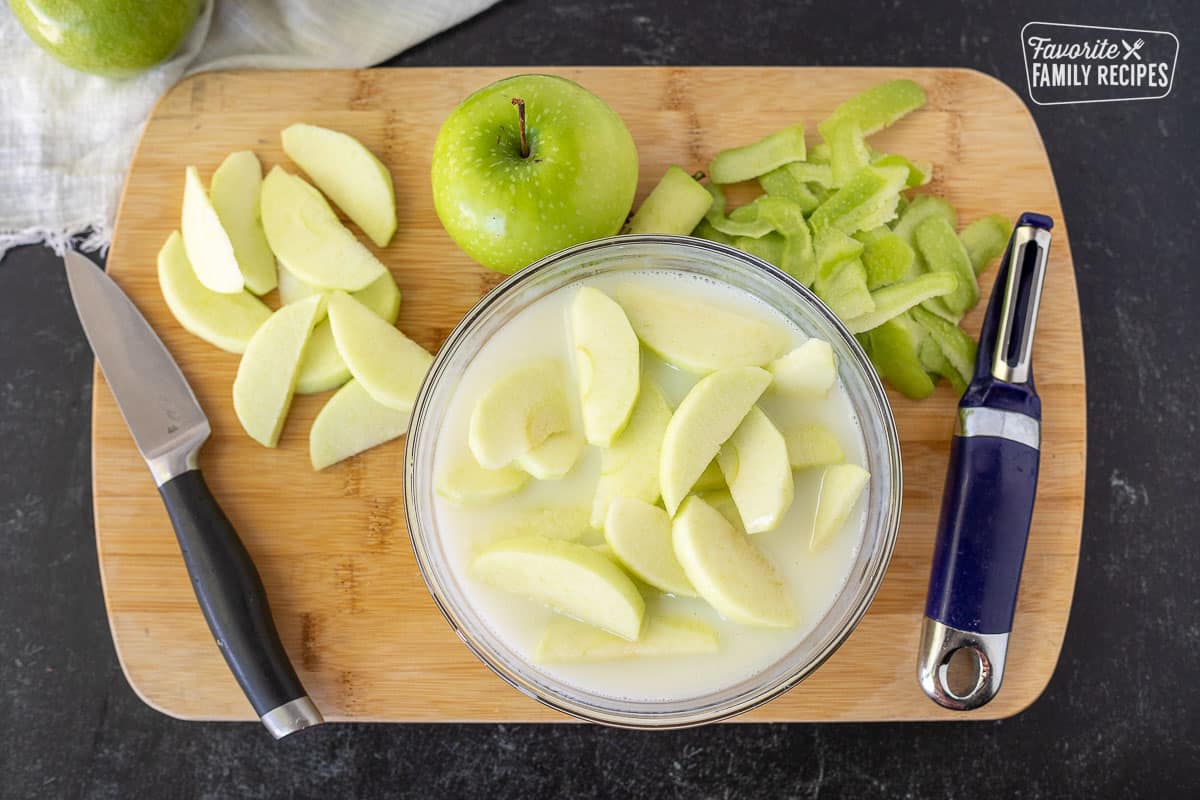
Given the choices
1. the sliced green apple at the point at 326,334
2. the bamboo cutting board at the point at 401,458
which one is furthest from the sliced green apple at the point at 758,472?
the sliced green apple at the point at 326,334

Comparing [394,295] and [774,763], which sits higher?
[394,295]

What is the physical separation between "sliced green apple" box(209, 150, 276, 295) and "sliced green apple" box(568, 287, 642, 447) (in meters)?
0.55

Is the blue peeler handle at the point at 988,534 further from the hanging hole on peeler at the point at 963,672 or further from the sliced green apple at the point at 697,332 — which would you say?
the sliced green apple at the point at 697,332

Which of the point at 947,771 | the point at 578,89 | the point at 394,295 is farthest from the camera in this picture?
the point at 947,771

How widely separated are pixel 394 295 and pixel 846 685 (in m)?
0.94

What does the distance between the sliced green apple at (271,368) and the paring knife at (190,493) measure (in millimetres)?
80

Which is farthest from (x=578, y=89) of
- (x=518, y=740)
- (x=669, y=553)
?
(x=518, y=740)

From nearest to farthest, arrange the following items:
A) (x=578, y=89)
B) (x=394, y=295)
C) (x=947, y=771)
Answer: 1. (x=578, y=89)
2. (x=394, y=295)
3. (x=947, y=771)

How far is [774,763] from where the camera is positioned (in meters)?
1.56

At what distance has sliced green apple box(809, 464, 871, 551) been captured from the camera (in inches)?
46.8

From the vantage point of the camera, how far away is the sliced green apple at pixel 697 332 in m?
1.22

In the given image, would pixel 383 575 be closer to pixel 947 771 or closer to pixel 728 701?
pixel 728 701

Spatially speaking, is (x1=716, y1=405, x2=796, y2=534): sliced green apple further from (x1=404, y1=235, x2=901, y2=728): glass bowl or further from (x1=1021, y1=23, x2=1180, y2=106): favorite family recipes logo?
(x1=1021, y1=23, x2=1180, y2=106): favorite family recipes logo

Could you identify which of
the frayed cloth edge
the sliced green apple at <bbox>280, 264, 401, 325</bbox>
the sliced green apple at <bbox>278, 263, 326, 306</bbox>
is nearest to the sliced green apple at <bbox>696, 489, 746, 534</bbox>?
the sliced green apple at <bbox>280, 264, 401, 325</bbox>
